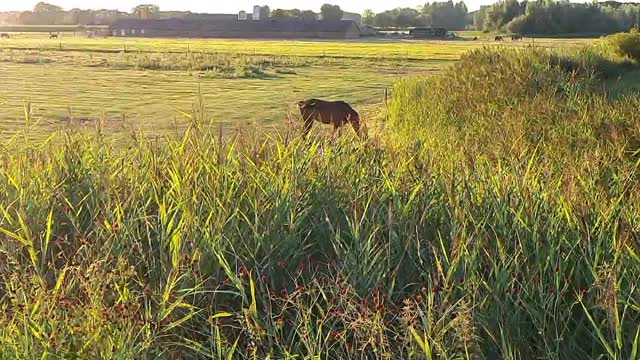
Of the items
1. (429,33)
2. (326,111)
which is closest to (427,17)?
(429,33)

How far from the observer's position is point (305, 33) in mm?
104125

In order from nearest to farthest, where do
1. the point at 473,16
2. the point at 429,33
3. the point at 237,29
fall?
1. the point at 429,33
2. the point at 237,29
3. the point at 473,16

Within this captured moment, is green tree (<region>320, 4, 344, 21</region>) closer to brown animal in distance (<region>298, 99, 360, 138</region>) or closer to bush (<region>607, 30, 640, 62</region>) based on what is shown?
bush (<region>607, 30, 640, 62</region>)

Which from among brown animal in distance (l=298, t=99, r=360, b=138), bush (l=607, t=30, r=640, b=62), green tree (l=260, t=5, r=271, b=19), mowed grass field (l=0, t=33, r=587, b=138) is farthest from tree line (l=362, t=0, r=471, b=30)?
brown animal in distance (l=298, t=99, r=360, b=138)

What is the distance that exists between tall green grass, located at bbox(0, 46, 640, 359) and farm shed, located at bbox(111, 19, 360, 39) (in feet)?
326

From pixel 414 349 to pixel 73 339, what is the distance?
1.48 m

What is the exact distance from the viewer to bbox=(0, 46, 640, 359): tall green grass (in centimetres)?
295

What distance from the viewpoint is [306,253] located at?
3820 mm

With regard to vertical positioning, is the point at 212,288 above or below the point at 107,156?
below

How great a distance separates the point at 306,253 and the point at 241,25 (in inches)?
4215

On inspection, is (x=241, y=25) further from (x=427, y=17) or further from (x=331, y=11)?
(x=427, y=17)

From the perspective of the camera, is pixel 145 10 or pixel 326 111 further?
pixel 145 10

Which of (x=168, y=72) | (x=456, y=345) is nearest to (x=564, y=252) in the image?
(x=456, y=345)

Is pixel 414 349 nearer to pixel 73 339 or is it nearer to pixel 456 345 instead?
pixel 456 345
